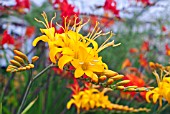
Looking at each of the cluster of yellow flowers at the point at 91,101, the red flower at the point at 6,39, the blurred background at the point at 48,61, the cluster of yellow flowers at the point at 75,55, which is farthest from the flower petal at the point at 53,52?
the red flower at the point at 6,39

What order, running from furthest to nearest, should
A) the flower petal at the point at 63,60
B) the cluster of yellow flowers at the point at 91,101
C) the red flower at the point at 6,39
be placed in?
the red flower at the point at 6,39 < the cluster of yellow flowers at the point at 91,101 < the flower petal at the point at 63,60

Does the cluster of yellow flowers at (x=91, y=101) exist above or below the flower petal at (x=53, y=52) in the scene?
below

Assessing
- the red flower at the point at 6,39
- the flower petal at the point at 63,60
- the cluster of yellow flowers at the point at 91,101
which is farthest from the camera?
the red flower at the point at 6,39

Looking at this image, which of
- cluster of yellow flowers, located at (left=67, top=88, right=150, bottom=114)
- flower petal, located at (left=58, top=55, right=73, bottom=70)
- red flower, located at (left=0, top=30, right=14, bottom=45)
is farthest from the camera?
red flower, located at (left=0, top=30, right=14, bottom=45)

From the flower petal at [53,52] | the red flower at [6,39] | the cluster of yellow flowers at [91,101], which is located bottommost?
the cluster of yellow flowers at [91,101]

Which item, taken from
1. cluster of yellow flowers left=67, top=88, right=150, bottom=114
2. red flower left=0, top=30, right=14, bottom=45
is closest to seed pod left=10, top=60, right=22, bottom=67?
cluster of yellow flowers left=67, top=88, right=150, bottom=114

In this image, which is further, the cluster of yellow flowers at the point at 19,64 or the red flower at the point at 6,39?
the red flower at the point at 6,39

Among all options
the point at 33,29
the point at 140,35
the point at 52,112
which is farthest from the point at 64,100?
the point at 140,35

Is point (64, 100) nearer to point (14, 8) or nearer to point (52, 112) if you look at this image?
point (52, 112)

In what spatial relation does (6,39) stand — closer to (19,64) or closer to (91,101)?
(91,101)

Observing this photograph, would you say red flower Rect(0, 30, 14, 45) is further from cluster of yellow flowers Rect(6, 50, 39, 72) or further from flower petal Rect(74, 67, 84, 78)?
flower petal Rect(74, 67, 84, 78)

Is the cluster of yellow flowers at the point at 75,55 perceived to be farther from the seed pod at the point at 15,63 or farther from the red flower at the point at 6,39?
the red flower at the point at 6,39
